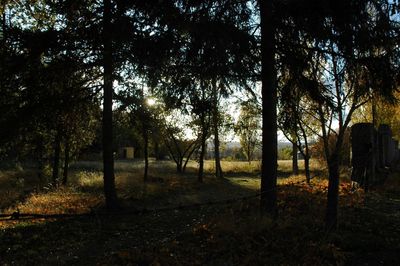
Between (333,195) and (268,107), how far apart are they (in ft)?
8.06

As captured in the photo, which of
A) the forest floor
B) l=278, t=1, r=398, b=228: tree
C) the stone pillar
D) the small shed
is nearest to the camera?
the forest floor

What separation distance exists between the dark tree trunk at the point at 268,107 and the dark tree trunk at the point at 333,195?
4.03 ft

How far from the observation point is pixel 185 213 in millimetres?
11992

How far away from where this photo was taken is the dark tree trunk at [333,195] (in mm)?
8070

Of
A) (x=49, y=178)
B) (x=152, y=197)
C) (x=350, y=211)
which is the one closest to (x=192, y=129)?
(x=49, y=178)

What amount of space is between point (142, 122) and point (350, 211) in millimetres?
7587

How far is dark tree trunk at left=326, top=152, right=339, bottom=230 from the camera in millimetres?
8070

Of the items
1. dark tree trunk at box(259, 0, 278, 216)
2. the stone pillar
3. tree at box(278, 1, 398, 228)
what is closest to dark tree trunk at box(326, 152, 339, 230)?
tree at box(278, 1, 398, 228)

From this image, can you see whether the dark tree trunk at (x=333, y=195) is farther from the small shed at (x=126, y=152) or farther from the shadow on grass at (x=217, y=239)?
the small shed at (x=126, y=152)

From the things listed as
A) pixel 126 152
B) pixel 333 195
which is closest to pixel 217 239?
pixel 333 195

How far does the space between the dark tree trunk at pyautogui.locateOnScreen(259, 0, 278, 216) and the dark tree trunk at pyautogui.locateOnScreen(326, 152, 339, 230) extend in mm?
1227

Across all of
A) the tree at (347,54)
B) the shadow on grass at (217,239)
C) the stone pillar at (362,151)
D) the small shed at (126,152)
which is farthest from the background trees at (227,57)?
the small shed at (126,152)

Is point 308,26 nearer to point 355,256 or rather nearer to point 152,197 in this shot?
point 355,256

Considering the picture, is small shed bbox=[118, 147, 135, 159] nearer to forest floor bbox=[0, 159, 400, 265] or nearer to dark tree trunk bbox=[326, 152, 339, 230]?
forest floor bbox=[0, 159, 400, 265]
